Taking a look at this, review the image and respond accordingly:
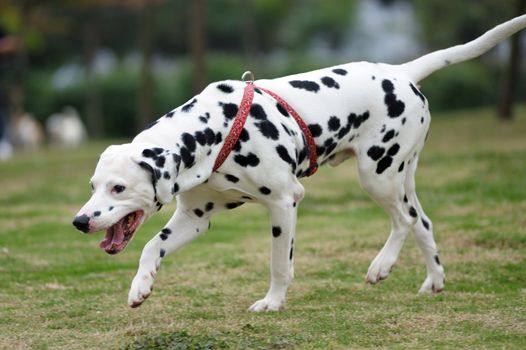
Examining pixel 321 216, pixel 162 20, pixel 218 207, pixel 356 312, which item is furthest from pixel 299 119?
pixel 162 20

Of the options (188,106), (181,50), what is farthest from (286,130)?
(181,50)

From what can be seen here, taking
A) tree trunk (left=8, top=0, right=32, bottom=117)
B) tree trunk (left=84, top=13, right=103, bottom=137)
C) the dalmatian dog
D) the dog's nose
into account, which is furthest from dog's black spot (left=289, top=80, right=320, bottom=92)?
tree trunk (left=84, top=13, right=103, bottom=137)

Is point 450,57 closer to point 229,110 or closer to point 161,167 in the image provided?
point 229,110

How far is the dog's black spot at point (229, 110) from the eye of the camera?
250 inches

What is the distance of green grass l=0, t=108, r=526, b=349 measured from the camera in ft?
19.4

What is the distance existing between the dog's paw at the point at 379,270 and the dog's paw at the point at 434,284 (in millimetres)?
399

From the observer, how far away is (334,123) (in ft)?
22.3

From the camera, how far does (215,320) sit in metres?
6.42

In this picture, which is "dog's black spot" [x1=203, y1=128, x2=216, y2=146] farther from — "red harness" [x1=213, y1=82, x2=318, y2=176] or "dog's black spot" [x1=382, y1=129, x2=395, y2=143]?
"dog's black spot" [x1=382, y1=129, x2=395, y2=143]

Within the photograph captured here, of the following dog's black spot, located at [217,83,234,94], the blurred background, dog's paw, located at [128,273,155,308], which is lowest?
the blurred background

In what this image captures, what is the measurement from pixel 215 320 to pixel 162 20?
1663 inches

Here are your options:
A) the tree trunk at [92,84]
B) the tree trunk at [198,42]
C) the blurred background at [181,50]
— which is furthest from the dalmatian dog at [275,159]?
the tree trunk at [92,84]

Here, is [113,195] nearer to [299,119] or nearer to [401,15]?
[299,119]

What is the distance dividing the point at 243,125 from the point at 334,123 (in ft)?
2.46
